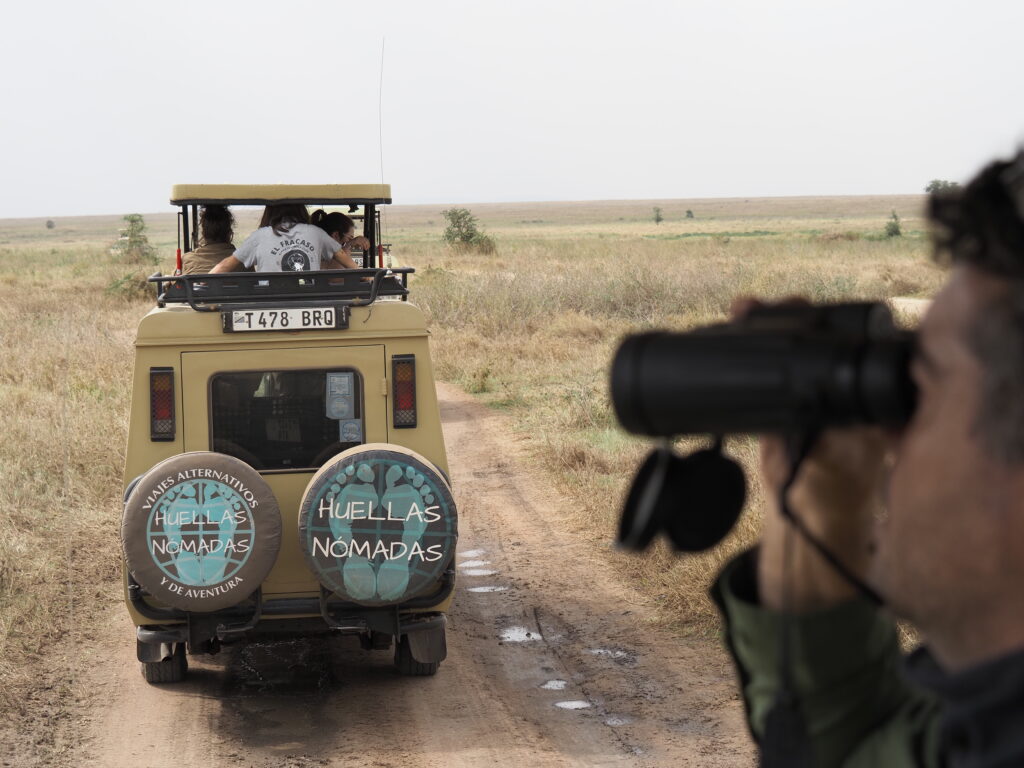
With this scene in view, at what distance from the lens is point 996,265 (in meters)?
1.03

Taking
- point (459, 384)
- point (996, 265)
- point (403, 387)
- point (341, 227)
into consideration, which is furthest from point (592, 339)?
point (996, 265)

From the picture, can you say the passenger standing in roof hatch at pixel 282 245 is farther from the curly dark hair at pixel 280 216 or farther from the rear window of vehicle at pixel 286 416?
the rear window of vehicle at pixel 286 416

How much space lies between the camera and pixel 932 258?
3.78 ft

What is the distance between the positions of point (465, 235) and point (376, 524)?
35860 mm

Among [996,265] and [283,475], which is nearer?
[996,265]

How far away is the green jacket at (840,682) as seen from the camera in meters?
1.41

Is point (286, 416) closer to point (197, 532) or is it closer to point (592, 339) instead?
point (197, 532)

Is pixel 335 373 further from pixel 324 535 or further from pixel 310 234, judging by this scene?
pixel 310 234

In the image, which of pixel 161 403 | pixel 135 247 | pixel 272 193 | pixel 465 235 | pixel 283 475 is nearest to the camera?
pixel 161 403

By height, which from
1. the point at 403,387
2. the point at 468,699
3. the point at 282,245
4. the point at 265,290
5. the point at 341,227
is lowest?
the point at 468,699

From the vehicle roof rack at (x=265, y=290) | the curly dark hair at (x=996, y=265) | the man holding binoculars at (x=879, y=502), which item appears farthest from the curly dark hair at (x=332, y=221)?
the curly dark hair at (x=996, y=265)

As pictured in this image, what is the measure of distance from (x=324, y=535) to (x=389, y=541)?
0.92 feet

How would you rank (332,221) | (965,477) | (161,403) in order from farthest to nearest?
(332,221), (161,403), (965,477)

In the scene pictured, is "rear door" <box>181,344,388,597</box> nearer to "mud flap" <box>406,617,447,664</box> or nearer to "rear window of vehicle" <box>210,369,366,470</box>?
"rear window of vehicle" <box>210,369,366,470</box>
